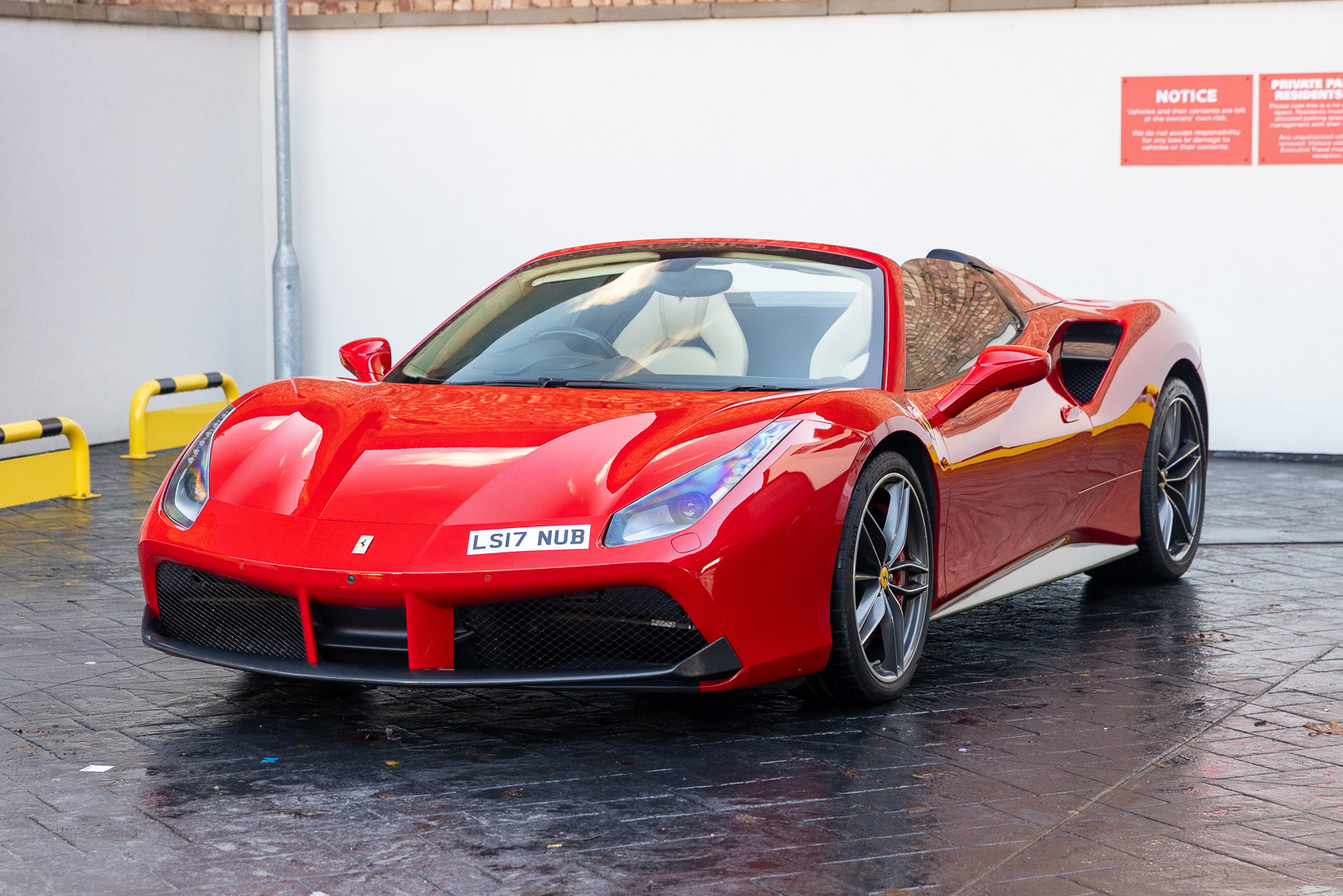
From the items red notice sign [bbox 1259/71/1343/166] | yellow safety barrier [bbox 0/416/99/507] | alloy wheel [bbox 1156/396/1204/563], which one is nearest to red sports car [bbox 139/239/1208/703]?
alloy wheel [bbox 1156/396/1204/563]

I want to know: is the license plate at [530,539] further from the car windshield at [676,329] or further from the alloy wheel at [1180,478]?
the alloy wheel at [1180,478]

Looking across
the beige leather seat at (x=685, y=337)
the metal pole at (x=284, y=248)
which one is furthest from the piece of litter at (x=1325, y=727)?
the metal pole at (x=284, y=248)

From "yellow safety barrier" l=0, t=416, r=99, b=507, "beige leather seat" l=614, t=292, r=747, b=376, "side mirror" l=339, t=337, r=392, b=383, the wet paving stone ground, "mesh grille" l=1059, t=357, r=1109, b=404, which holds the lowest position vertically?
the wet paving stone ground

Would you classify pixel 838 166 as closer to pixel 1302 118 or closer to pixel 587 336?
pixel 1302 118

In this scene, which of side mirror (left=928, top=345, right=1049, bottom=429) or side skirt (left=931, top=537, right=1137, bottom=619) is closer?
side mirror (left=928, top=345, right=1049, bottom=429)

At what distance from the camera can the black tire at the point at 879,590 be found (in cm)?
Answer: 438

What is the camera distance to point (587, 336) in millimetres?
5262

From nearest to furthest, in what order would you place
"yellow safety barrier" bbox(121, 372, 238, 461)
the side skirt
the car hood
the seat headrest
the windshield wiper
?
the car hood, the windshield wiper, the side skirt, the seat headrest, "yellow safety barrier" bbox(121, 372, 238, 461)

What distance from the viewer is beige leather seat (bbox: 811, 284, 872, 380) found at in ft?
16.2

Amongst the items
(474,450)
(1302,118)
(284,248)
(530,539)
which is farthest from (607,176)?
(530,539)

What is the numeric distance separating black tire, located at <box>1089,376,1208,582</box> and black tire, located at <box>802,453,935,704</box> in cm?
185

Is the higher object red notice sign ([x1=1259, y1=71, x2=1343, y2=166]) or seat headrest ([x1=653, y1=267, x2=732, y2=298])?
red notice sign ([x1=1259, y1=71, x2=1343, y2=166])

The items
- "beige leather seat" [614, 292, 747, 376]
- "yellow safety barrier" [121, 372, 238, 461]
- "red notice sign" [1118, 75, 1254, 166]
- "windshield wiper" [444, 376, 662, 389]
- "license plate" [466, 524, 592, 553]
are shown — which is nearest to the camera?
"license plate" [466, 524, 592, 553]

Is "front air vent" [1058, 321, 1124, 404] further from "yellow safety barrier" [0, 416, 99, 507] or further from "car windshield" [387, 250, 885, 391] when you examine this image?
"yellow safety barrier" [0, 416, 99, 507]
